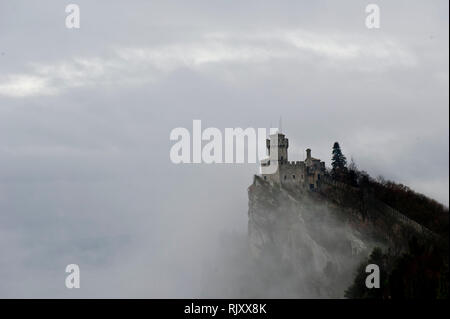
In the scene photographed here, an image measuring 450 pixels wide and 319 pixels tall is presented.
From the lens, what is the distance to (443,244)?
11494 cm

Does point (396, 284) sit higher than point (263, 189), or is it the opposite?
point (263, 189)

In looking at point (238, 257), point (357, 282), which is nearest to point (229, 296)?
point (238, 257)

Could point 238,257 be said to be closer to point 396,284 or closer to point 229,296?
point 229,296

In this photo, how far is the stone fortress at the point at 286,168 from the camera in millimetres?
132625

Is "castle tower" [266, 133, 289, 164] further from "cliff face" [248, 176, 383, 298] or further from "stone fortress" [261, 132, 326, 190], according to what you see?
"cliff face" [248, 176, 383, 298]

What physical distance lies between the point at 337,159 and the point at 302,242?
14.0m

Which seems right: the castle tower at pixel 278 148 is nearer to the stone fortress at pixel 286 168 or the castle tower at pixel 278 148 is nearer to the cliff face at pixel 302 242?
the stone fortress at pixel 286 168

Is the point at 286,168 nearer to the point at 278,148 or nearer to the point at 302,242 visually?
the point at 278,148

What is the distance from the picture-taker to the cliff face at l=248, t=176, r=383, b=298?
129500 mm

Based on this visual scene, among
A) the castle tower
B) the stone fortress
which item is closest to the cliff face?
the stone fortress

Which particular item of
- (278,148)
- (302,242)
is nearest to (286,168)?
(278,148)

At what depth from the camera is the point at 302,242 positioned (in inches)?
5325
